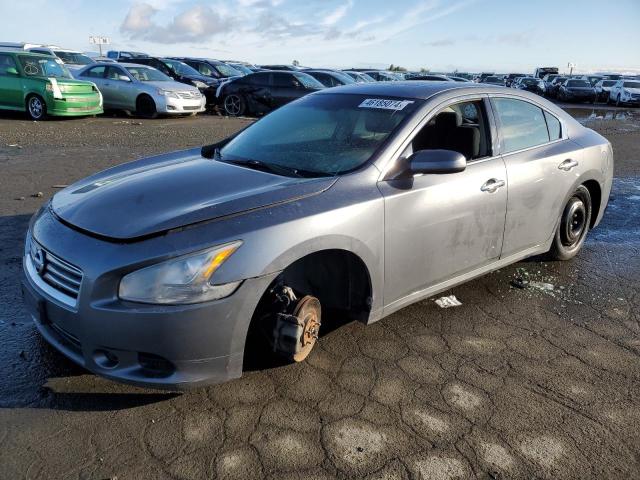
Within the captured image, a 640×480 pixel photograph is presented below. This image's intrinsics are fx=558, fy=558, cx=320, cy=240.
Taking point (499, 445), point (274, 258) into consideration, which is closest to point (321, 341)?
point (274, 258)

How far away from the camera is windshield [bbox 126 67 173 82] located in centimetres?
1570

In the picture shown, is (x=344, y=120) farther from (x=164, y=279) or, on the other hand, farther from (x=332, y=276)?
(x=164, y=279)

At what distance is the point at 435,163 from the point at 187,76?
17779 millimetres

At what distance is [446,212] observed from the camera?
3.42 meters

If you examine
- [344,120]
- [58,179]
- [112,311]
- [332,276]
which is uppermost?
[344,120]

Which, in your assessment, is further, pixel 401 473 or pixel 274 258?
pixel 274 258

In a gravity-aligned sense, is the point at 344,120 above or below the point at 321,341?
above

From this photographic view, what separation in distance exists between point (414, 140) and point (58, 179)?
569 centimetres

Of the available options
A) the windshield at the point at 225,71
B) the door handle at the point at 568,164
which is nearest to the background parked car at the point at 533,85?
the windshield at the point at 225,71

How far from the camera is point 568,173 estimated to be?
441cm

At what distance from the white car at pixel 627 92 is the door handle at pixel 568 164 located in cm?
3025

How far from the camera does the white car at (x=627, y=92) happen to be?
2997 cm

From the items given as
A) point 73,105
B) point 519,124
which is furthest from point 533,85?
point 519,124

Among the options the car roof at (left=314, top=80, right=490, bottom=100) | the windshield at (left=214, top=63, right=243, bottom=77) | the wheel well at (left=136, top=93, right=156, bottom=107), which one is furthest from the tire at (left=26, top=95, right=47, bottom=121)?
the car roof at (left=314, top=80, right=490, bottom=100)
